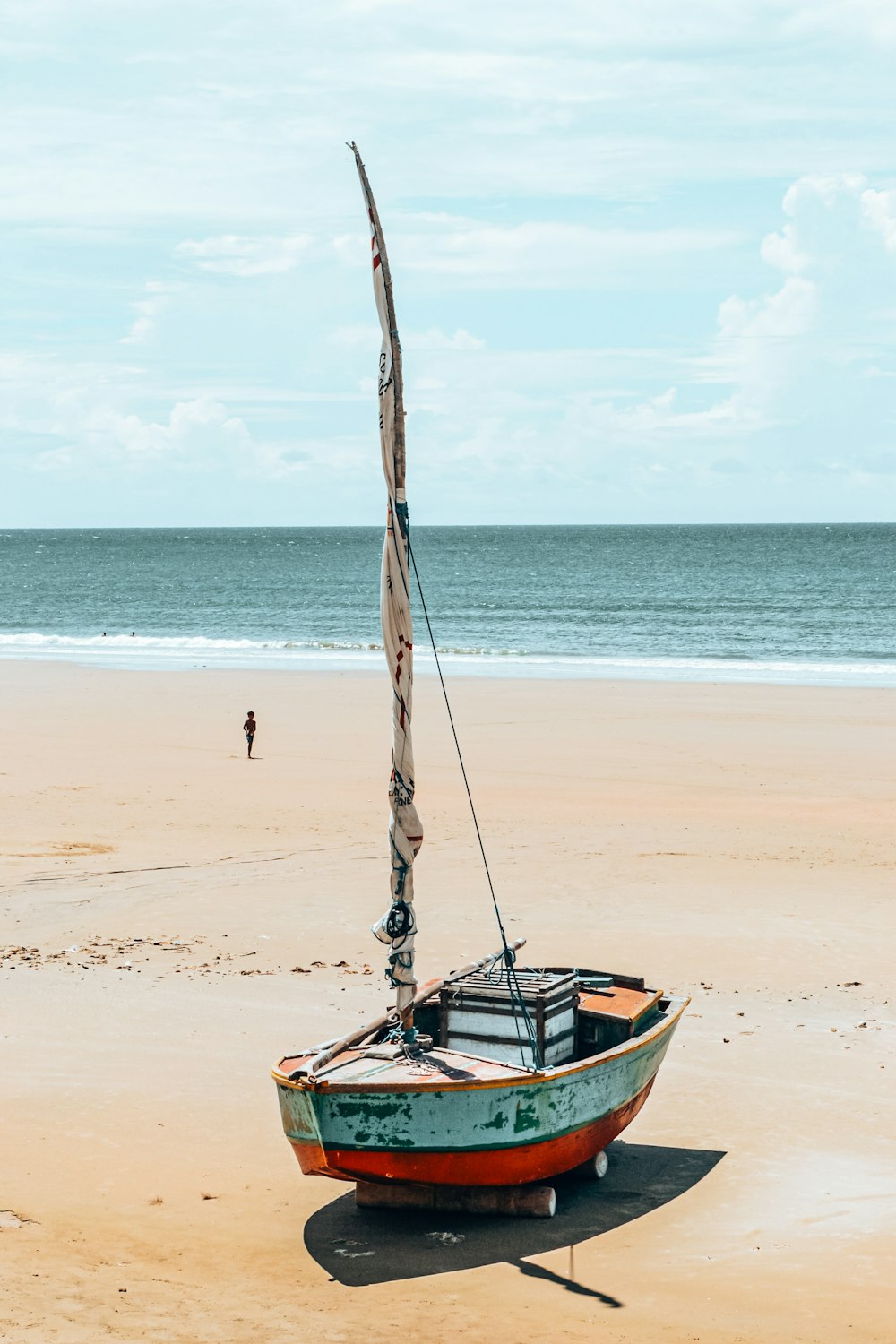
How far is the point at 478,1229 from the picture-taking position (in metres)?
9.60

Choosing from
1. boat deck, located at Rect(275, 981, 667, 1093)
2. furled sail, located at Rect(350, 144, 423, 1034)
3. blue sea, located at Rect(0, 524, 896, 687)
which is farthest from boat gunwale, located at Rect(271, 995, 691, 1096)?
blue sea, located at Rect(0, 524, 896, 687)

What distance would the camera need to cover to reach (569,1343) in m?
8.12

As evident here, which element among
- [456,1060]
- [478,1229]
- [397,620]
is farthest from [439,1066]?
[397,620]

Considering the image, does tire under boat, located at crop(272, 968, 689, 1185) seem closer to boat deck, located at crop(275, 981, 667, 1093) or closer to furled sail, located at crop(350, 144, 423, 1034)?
boat deck, located at crop(275, 981, 667, 1093)

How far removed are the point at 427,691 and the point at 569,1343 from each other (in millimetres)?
31972

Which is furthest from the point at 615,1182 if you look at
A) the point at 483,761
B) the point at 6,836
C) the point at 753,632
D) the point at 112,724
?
the point at 753,632

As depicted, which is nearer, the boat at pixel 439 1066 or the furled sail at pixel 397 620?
the boat at pixel 439 1066

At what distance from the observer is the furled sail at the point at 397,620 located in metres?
9.78

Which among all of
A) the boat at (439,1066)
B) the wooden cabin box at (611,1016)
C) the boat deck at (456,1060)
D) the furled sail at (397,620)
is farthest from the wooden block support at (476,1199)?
the wooden cabin box at (611,1016)

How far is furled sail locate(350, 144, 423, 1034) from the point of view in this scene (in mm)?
9781

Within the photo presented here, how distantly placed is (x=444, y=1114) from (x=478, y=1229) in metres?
1.16

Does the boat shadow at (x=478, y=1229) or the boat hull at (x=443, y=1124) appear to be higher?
the boat hull at (x=443, y=1124)

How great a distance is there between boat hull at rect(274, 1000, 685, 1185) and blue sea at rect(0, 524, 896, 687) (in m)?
36.2

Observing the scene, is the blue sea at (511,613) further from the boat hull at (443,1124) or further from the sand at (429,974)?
the boat hull at (443,1124)
